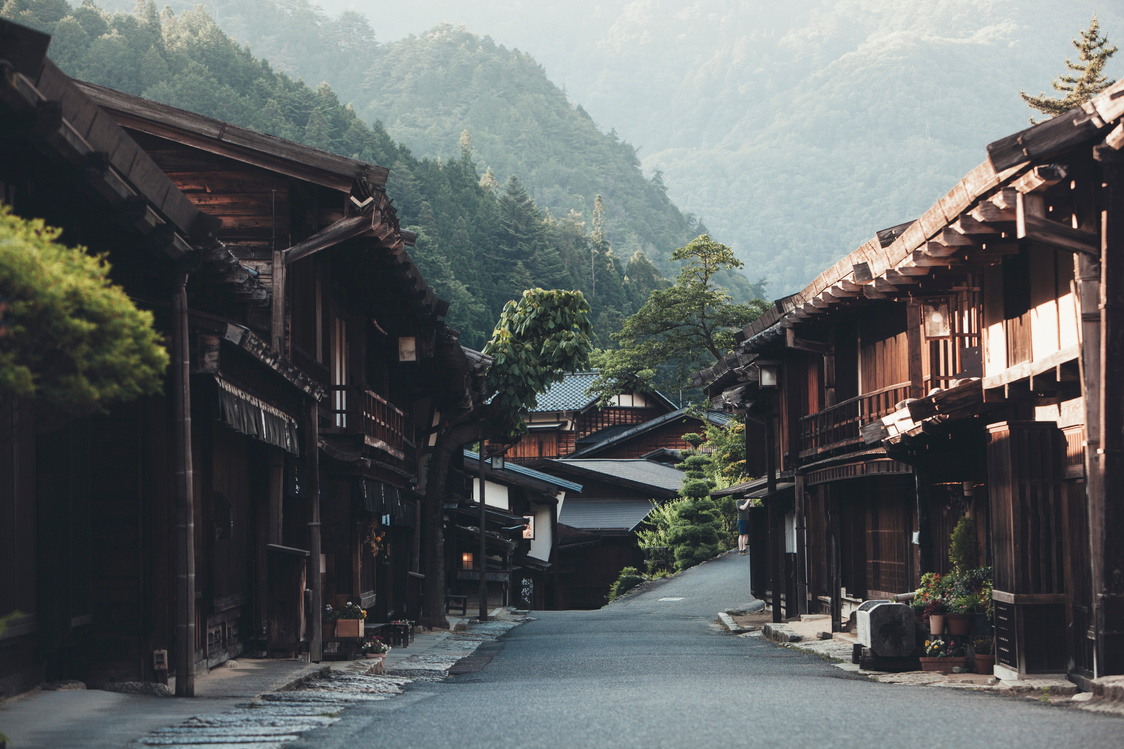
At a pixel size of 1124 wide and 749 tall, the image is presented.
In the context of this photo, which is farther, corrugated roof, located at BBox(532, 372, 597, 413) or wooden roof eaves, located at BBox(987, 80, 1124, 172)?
corrugated roof, located at BBox(532, 372, 597, 413)

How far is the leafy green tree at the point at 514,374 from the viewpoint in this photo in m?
26.9

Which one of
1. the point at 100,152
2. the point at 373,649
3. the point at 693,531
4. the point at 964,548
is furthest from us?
the point at 693,531

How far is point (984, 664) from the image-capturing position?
14383 mm

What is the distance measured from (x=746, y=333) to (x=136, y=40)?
85010mm

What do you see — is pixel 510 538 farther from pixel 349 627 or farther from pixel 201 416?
pixel 201 416

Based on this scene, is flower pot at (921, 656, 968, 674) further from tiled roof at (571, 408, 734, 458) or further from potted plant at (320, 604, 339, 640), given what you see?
tiled roof at (571, 408, 734, 458)

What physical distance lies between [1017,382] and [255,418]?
Result: 8.70 meters

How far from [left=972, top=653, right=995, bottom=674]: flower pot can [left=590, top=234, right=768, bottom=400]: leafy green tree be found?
3645 cm

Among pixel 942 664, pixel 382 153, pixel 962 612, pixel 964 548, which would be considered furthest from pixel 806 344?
pixel 382 153

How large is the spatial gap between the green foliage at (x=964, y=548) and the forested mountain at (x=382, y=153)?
229 ft

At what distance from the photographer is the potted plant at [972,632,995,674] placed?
14320 mm

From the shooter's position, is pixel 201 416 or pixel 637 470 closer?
pixel 201 416

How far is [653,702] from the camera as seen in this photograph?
1122 centimetres

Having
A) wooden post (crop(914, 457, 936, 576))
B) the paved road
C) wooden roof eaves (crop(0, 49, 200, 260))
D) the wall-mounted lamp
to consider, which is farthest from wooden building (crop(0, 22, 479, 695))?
wooden post (crop(914, 457, 936, 576))
